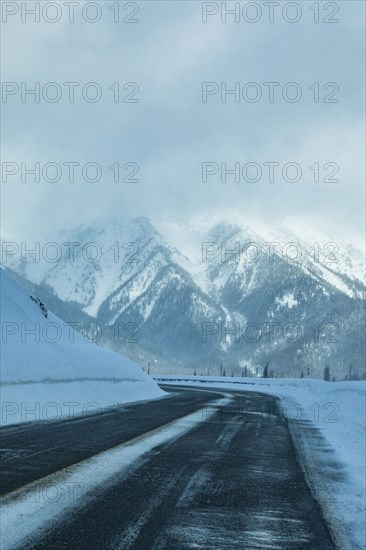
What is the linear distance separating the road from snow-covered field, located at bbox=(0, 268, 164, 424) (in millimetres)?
5101

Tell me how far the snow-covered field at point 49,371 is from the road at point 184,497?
16.7 feet

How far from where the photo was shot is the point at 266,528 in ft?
15.9

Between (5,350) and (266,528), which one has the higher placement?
(5,350)

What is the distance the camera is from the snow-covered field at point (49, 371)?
16.8 meters

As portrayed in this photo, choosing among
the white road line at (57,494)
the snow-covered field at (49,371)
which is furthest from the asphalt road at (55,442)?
the snow-covered field at (49,371)

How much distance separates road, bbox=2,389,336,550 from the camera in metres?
4.36

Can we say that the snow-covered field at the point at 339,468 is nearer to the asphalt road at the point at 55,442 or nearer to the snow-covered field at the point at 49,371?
the asphalt road at the point at 55,442

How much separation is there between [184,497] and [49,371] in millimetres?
15586

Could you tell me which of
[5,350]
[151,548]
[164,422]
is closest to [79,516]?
[151,548]

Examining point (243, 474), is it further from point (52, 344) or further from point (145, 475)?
point (52, 344)

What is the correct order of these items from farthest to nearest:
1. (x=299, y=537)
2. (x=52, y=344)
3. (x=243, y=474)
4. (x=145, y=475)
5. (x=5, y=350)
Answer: (x=52, y=344) < (x=5, y=350) < (x=243, y=474) < (x=145, y=475) < (x=299, y=537)

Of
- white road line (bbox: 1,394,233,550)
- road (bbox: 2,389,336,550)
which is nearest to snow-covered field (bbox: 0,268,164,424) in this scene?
road (bbox: 2,389,336,550)

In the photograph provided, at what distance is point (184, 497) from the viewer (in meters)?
5.75

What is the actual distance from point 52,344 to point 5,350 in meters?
5.75
